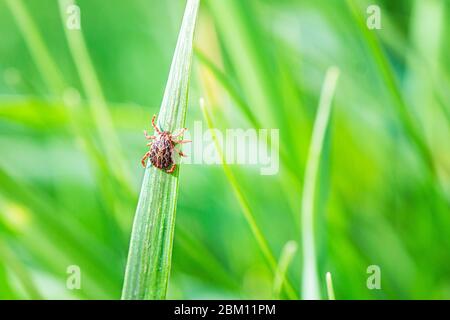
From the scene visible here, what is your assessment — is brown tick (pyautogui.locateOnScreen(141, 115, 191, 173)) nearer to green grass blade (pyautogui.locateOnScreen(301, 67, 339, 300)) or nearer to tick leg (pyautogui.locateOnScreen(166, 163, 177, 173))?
tick leg (pyautogui.locateOnScreen(166, 163, 177, 173))

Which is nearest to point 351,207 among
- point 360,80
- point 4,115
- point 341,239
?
point 341,239

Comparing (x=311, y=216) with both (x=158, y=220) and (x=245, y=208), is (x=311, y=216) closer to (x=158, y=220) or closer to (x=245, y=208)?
(x=245, y=208)

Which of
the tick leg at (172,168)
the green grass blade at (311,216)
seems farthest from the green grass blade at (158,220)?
the green grass blade at (311,216)

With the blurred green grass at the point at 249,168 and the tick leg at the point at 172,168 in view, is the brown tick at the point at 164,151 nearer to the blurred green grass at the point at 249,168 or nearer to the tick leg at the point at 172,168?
the tick leg at the point at 172,168

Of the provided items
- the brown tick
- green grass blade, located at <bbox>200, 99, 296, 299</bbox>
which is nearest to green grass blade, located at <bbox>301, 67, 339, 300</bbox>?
green grass blade, located at <bbox>200, 99, 296, 299</bbox>

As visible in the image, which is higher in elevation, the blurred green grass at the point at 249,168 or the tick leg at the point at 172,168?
the blurred green grass at the point at 249,168

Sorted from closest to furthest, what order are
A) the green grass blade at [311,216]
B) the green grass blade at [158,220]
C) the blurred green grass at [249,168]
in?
1. the green grass blade at [158,220]
2. the green grass blade at [311,216]
3. the blurred green grass at [249,168]

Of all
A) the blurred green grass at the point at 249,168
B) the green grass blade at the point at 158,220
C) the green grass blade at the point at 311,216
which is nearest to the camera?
the green grass blade at the point at 158,220
